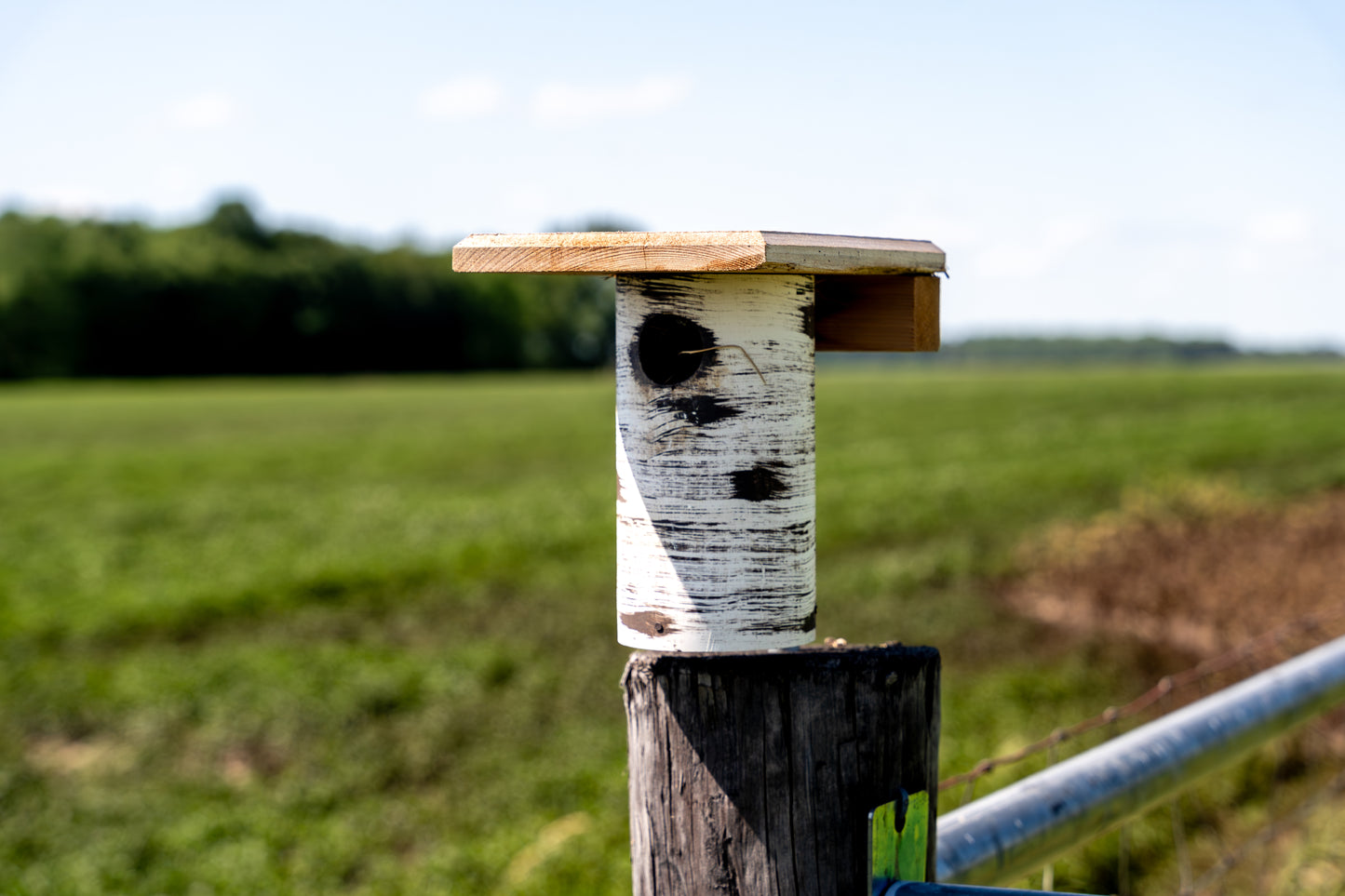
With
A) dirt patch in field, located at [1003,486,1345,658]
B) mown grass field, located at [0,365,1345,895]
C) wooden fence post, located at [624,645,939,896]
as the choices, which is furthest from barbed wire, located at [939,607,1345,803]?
dirt patch in field, located at [1003,486,1345,658]

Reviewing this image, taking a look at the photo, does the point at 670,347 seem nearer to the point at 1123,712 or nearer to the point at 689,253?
the point at 689,253

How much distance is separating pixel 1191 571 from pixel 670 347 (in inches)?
Answer: 360

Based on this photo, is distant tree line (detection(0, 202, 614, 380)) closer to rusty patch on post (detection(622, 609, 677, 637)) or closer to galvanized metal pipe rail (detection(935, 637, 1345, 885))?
galvanized metal pipe rail (detection(935, 637, 1345, 885))

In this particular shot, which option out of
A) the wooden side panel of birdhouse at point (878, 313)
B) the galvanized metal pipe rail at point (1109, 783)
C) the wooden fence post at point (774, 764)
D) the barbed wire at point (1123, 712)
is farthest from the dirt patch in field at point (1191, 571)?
the wooden fence post at point (774, 764)

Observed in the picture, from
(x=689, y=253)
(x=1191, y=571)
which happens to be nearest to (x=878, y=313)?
(x=689, y=253)

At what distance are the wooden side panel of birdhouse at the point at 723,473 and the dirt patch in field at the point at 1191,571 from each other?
248 inches

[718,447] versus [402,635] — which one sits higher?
[718,447]

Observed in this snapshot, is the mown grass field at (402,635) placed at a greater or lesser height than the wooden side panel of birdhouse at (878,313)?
lesser

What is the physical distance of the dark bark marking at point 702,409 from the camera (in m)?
1.78

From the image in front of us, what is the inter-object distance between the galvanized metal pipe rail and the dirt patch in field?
508 centimetres

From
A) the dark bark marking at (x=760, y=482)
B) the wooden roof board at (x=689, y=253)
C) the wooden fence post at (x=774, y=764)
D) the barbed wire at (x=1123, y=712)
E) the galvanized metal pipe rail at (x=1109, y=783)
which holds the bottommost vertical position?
the barbed wire at (x=1123, y=712)

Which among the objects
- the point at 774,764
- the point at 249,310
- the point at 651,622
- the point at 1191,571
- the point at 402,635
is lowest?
the point at 402,635

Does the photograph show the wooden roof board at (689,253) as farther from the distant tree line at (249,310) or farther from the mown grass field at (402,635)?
the distant tree line at (249,310)

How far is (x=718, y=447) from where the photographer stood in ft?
5.82
